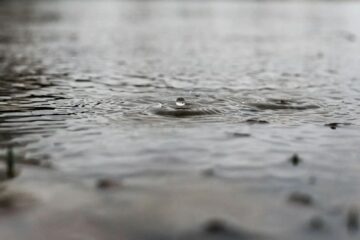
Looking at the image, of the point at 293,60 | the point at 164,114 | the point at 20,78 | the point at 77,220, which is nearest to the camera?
the point at 77,220

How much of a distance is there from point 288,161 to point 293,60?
58.2 ft

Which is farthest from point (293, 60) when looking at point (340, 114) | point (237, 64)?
point (340, 114)

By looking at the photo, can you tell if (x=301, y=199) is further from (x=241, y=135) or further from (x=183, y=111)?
(x=183, y=111)

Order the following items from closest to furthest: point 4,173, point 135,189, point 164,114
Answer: point 135,189, point 4,173, point 164,114

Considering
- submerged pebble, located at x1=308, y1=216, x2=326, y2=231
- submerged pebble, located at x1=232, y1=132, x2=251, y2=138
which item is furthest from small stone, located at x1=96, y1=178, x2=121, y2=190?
submerged pebble, located at x1=232, y1=132, x2=251, y2=138

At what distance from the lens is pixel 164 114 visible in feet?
41.1

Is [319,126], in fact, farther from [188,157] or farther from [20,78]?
[20,78]

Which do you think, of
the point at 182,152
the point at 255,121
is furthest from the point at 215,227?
the point at 255,121

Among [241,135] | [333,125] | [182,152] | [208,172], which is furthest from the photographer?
[333,125]

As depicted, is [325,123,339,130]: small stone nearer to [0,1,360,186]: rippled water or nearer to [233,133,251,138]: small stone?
[0,1,360,186]: rippled water

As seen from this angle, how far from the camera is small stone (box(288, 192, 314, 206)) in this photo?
23.2ft

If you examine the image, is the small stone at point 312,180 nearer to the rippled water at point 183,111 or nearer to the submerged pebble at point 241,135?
the rippled water at point 183,111

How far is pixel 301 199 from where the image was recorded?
23.6 ft

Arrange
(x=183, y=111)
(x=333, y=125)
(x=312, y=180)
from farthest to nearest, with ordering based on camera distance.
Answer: (x=183, y=111) → (x=333, y=125) → (x=312, y=180)
